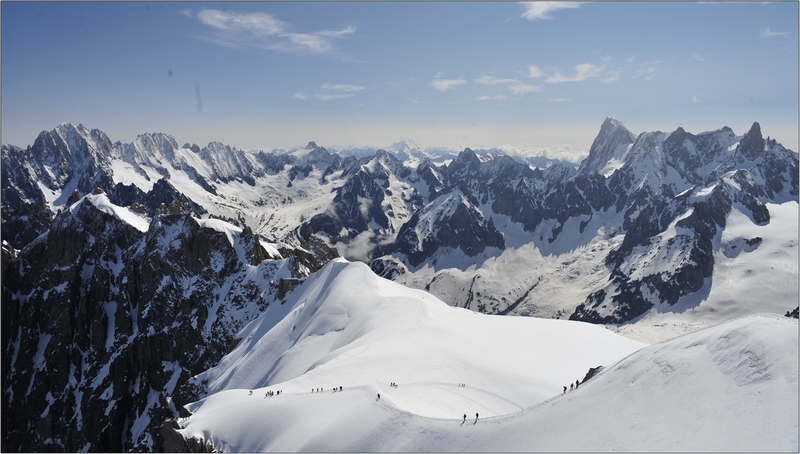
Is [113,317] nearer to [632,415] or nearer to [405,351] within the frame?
[405,351]

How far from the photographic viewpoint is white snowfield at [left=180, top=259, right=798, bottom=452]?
1302 inches

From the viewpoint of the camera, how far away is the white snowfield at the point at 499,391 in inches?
1302

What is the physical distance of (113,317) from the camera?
504 feet

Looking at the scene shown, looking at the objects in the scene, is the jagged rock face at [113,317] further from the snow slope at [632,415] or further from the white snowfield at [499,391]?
the snow slope at [632,415]

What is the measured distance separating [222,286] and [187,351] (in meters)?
20.2

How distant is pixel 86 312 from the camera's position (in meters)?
153

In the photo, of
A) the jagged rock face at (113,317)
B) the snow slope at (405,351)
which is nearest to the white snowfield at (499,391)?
the snow slope at (405,351)

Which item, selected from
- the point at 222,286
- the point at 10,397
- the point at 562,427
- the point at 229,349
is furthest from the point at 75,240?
the point at 562,427

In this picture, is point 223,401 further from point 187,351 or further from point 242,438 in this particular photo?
point 187,351

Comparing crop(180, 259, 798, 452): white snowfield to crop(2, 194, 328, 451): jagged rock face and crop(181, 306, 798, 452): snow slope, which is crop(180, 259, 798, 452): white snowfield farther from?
crop(2, 194, 328, 451): jagged rock face

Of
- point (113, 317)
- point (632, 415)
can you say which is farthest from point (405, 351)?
point (113, 317)

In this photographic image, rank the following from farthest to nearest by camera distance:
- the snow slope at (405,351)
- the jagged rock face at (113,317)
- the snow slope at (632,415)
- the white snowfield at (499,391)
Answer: the jagged rock face at (113,317) < the snow slope at (405,351) < the white snowfield at (499,391) < the snow slope at (632,415)

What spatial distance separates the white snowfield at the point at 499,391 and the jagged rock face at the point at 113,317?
42051 millimetres

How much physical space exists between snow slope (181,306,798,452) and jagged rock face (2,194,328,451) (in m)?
85.3
